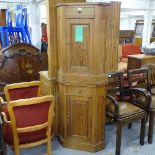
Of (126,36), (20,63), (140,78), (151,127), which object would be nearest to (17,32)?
(20,63)

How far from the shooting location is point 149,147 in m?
2.79

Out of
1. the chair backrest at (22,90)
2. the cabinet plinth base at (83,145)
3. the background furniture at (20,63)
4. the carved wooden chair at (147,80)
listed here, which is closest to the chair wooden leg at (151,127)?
the carved wooden chair at (147,80)

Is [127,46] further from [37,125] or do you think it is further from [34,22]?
[37,125]

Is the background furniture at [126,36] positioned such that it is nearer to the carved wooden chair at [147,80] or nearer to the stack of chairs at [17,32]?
the stack of chairs at [17,32]

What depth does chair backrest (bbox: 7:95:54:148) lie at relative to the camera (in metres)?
1.96

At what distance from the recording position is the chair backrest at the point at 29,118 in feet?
6.45

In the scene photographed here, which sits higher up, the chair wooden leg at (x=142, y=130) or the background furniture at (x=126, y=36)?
the background furniture at (x=126, y=36)

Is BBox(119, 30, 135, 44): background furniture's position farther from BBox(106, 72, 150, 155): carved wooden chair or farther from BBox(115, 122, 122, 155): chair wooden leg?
BBox(115, 122, 122, 155): chair wooden leg

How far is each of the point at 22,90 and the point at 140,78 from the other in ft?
5.59

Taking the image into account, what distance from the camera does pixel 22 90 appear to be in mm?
2740

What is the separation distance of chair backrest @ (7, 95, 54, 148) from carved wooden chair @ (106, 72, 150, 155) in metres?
0.85

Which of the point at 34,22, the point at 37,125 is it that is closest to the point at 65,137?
the point at 37,125

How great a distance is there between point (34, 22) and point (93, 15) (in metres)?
3.25

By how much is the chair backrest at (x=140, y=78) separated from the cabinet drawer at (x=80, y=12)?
1.12 meters
